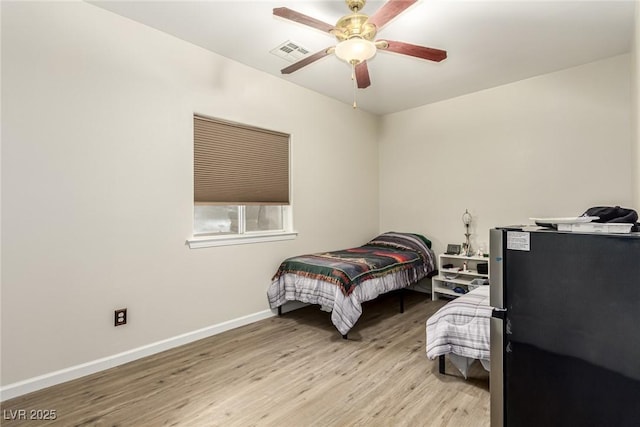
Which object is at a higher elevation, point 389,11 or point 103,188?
point 389,11

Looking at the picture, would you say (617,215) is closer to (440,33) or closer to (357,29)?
(357,29)

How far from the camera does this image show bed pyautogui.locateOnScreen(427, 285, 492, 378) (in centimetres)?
207

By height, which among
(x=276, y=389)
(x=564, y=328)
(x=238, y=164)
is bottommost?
(x=276, y=389)

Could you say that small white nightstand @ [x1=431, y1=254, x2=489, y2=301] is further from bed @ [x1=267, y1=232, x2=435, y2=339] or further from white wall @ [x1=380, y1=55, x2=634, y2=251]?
white wall @ [x1=380, y1=55, x2=634, y2=251]

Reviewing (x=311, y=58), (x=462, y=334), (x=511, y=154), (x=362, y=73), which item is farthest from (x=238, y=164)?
(x=511, y=154)

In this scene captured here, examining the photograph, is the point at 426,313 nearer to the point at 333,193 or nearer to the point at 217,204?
the point at 333,193

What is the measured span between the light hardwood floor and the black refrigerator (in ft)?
2.48

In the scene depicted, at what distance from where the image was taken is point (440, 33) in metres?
2.67

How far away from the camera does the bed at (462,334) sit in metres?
2.07

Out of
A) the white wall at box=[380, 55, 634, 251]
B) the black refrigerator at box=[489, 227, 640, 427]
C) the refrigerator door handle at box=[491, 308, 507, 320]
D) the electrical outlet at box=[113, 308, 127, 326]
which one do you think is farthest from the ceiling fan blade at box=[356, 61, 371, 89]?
the electrical outlet at box=[113, 308, 127, 326]

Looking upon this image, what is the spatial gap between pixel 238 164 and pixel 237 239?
77 centimetres

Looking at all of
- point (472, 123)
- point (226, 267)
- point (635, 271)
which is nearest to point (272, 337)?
point (226, 267)

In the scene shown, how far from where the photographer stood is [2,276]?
200 cm

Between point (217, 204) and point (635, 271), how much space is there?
2.90m
